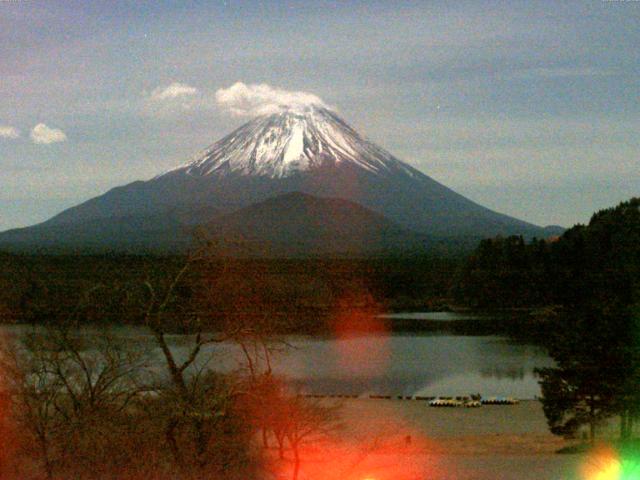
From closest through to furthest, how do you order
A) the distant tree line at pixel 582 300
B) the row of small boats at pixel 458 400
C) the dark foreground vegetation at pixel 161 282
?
1. the dark foreground vegetation at pixel 161 282
2. the distant tree line at pixel 582 300
3. the row of small boats at pixel 458 400

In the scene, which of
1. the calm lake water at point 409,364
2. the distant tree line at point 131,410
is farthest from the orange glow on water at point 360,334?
the distant tree line at point 131,410

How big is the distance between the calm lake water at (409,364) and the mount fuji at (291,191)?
40907mm

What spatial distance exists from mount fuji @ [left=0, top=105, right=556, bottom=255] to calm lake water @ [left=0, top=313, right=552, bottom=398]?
40.9 m

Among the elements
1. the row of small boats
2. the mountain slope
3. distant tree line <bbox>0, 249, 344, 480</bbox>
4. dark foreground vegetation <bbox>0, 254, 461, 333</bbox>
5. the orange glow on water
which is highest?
the mountain slope

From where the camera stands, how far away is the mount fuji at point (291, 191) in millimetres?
72375

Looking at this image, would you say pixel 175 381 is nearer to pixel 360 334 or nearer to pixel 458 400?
pixel 458 400

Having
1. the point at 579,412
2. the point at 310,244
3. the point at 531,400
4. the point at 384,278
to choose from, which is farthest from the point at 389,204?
the point at 579,412

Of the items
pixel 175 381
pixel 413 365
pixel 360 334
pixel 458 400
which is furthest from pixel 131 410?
pixel 360 334

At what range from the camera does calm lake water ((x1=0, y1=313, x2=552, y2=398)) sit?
17.2 m

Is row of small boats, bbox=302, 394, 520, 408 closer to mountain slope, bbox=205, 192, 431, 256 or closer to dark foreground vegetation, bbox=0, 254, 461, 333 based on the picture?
dark foreground vegetation, bbox=0, 254, 461, 333

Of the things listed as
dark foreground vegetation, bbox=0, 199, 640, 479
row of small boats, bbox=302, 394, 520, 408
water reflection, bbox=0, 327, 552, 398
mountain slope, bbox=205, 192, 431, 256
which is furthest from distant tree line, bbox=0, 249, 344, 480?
mountain slope, bbox=205, 192, 431, 256

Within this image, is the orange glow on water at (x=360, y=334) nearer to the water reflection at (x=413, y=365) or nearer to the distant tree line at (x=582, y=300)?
the water reflection at (x=413, y=365)

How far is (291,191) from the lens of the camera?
8150 centimetres

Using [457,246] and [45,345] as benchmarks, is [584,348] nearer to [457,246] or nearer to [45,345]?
[45,345]
